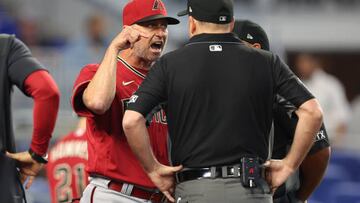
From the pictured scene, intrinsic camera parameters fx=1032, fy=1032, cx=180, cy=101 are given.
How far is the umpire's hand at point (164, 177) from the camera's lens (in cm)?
570

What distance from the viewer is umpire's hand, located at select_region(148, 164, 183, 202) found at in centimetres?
570

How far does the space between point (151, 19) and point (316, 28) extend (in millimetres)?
12858

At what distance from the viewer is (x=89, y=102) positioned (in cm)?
593

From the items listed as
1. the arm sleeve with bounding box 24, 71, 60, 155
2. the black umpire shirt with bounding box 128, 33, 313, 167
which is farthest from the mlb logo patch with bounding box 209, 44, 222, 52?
the arm sleeve with bounding box 24, 71, 60, 155

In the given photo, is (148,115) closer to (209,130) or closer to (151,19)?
(209,130)

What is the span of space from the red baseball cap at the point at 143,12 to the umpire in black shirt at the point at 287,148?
0.49 meters

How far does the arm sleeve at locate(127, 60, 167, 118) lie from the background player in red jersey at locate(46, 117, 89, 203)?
2.02 metres

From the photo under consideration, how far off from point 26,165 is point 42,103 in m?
0.48

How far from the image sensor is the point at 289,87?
5.64 m

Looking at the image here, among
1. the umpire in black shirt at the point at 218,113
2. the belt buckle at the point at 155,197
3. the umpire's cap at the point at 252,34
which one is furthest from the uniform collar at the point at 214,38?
the belt buckle at the point at 155,197

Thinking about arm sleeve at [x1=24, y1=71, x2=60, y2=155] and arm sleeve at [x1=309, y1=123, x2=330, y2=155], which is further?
arm sleeve at [x1=24, y1=71, x2=60, y2=155]

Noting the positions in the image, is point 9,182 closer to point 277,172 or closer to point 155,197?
point 155,197

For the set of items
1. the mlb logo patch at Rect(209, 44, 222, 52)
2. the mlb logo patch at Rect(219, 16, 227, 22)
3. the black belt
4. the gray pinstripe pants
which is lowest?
the gray pinstripe pants

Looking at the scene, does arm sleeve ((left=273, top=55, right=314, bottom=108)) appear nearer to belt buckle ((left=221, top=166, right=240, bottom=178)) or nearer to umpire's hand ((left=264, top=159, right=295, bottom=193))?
umpire's hand ((left=264, top=159, right=295, bottom=193))
